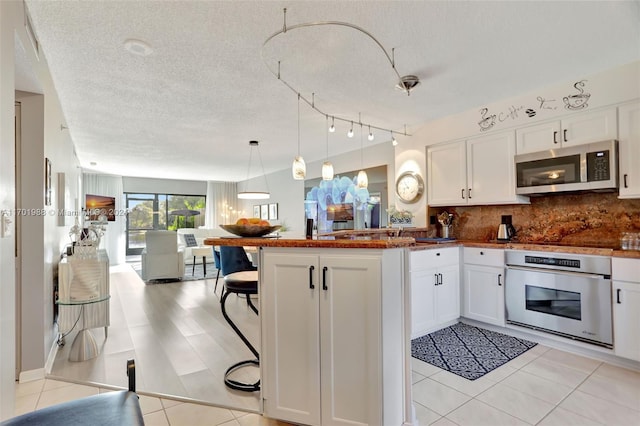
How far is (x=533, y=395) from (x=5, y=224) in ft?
10.6

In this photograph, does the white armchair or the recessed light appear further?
the white armchair

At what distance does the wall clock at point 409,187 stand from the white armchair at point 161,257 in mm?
4301

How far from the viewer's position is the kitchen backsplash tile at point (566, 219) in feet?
9.61

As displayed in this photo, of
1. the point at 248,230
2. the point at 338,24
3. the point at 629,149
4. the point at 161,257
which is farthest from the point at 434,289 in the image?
the point at 161,257

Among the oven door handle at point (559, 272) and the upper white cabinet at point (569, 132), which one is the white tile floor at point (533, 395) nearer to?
the oven door handle at point (559, 272)

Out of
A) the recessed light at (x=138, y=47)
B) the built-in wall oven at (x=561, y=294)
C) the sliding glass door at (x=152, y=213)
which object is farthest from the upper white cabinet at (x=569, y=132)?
the sliding glass door at (x=152, y=213)

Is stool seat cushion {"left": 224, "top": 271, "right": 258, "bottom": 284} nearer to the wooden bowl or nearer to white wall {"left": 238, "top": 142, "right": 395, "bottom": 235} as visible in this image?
the wooden bowl

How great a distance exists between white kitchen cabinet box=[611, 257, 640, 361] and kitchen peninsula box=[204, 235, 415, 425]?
2.02 metres

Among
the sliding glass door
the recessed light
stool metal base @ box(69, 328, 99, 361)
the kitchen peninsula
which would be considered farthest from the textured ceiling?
the sliding glass door

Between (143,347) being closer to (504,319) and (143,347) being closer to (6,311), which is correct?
(6,311)

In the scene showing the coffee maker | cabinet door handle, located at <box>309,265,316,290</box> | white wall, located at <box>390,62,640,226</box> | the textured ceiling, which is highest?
the textured ceiling

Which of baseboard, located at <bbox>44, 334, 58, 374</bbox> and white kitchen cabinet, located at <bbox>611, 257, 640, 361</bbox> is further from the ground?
white kitchen cabinet, located at <bbox>611, 257, 640, 361</bbox>

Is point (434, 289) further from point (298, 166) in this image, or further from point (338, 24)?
point (338, 24)

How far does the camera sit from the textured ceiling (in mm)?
1999
